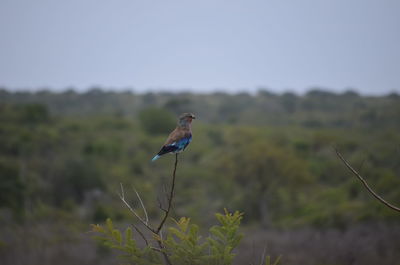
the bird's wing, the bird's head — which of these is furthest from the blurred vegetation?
the bird's wing

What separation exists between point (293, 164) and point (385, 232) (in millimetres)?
16118

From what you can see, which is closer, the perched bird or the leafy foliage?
the leafy foliage

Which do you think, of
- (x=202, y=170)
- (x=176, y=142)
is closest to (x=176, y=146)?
(x=176, y=142)

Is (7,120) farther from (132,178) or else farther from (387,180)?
(387,180)

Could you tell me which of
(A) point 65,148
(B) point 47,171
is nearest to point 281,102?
(A) point 65,148

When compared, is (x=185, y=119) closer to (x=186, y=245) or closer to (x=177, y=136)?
(x=177, y=136)

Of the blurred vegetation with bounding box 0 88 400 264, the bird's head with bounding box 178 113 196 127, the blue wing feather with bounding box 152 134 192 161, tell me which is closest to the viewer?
the blue wing feather with bounding box 152 134 192 161

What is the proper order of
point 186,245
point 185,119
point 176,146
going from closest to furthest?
point 186,245 → point 176,146 → point 185,119

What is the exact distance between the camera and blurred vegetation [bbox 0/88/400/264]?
28.6 metres

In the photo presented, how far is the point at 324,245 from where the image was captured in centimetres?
1700

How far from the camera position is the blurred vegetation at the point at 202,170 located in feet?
93.9

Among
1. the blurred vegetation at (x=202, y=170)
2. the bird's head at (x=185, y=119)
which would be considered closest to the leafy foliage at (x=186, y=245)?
the bird's head at (x=185, y=119)

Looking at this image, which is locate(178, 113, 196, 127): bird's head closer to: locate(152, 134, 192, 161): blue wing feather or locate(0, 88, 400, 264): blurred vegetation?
locate(152, 134, 192, 161): blue wing feather

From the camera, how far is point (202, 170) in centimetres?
4103
